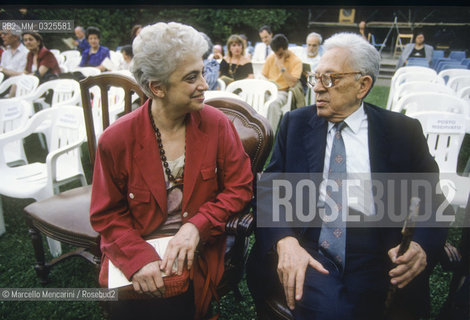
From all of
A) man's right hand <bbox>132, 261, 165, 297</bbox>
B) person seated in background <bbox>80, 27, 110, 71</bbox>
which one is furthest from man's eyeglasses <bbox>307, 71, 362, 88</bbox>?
person seated in background <bbox>80, 27, 110, 71</bbox>

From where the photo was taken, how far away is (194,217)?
153cm

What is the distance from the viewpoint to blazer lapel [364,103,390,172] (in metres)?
1.56

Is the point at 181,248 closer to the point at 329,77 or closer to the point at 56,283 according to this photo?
the point at 329,77

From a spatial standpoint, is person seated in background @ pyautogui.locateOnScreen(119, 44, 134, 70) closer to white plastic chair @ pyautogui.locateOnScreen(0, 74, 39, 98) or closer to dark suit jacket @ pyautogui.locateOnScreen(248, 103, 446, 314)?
white plastic chair @ pyautogui.locateOnScreen(0, 74, 39, 98)

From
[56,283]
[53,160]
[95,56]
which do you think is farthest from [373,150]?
[95,56]

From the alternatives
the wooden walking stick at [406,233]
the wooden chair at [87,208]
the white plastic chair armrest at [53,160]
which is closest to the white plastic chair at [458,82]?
the wooden chair at [87,208]

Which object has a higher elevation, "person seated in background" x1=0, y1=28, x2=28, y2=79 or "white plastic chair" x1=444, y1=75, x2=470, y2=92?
"person seated in background" x1=0, y1=28, x2=28, y2=79

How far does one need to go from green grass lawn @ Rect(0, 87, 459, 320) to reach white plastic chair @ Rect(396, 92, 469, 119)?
1.21 metres

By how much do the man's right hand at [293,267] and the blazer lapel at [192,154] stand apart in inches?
20.0

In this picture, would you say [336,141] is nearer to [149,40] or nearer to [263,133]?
[263,133]

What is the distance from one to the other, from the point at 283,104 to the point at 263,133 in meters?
3.51

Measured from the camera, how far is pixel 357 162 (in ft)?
5.23

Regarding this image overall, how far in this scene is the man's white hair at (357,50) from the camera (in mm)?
1538

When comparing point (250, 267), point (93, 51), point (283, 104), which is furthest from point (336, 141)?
point (93, 51)
